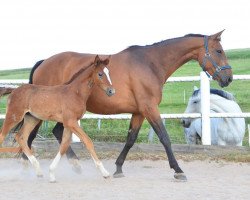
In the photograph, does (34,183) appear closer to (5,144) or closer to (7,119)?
(7,119)

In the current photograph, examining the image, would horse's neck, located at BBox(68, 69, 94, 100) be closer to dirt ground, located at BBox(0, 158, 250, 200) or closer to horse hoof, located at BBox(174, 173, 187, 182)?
dirt ground, located at BBox(0, 158, 250, 200)

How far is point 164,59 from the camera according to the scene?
855 centimetres

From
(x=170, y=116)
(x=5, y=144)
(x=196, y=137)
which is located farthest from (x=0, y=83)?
(x=196, y=137)

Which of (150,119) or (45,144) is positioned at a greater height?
(150,119)

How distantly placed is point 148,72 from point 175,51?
61 centimetres

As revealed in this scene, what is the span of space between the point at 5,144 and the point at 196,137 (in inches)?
162

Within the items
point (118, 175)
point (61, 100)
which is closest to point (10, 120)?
point (61, 100)

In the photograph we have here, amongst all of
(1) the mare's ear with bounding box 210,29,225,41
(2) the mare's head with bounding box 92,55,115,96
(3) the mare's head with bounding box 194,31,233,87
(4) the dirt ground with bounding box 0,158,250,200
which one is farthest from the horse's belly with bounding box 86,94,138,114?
(1) the mare's ear with bounding box 210,29,225,41

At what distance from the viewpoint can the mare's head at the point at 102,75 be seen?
25.7 feet

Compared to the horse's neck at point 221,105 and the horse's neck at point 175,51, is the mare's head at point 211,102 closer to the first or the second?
the horse's neck at point 221,105

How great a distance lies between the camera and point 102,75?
787 cm

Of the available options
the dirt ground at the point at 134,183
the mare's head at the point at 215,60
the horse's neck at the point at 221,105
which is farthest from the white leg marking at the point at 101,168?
the horse's neck at the point at 221,105

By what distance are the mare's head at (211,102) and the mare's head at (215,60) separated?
12.5 feet

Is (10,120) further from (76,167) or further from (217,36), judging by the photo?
(217,36)
